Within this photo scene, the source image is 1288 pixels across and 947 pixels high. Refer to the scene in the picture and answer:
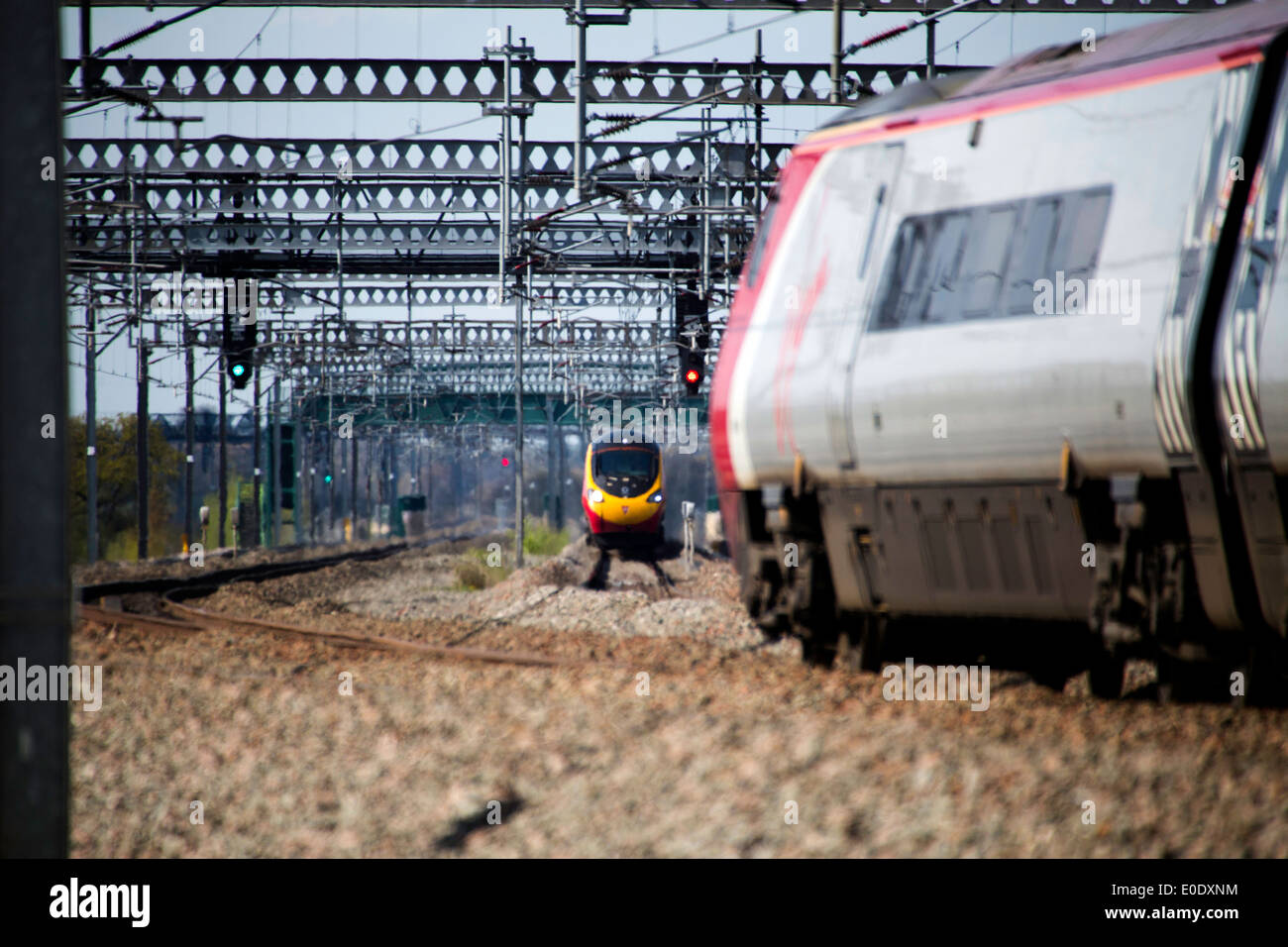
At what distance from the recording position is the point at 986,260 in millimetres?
7645

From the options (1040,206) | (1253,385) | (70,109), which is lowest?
(1253,385)

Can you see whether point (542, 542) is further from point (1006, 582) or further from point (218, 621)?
point (1006, 582)

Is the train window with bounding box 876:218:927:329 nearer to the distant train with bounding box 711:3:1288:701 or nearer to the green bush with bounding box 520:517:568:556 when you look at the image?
the distant train with bounding box 711:3:1288:701

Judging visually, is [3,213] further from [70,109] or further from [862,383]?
[70,109]

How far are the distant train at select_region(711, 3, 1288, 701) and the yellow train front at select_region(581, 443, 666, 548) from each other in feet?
75.7

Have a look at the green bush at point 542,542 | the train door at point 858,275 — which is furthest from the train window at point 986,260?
the green bush at point 542,542

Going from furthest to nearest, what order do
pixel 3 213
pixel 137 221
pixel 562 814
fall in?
pixel 137 221
pixel 562 814
pixel 3 213

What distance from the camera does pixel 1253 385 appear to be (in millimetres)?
6223

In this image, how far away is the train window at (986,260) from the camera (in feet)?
24.8

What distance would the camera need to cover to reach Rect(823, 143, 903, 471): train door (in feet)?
27.4

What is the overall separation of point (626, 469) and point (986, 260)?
25153 millimetres

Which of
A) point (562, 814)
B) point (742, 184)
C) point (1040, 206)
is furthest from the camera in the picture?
point (742, 184)

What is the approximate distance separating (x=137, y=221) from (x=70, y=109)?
1130 centimetres
